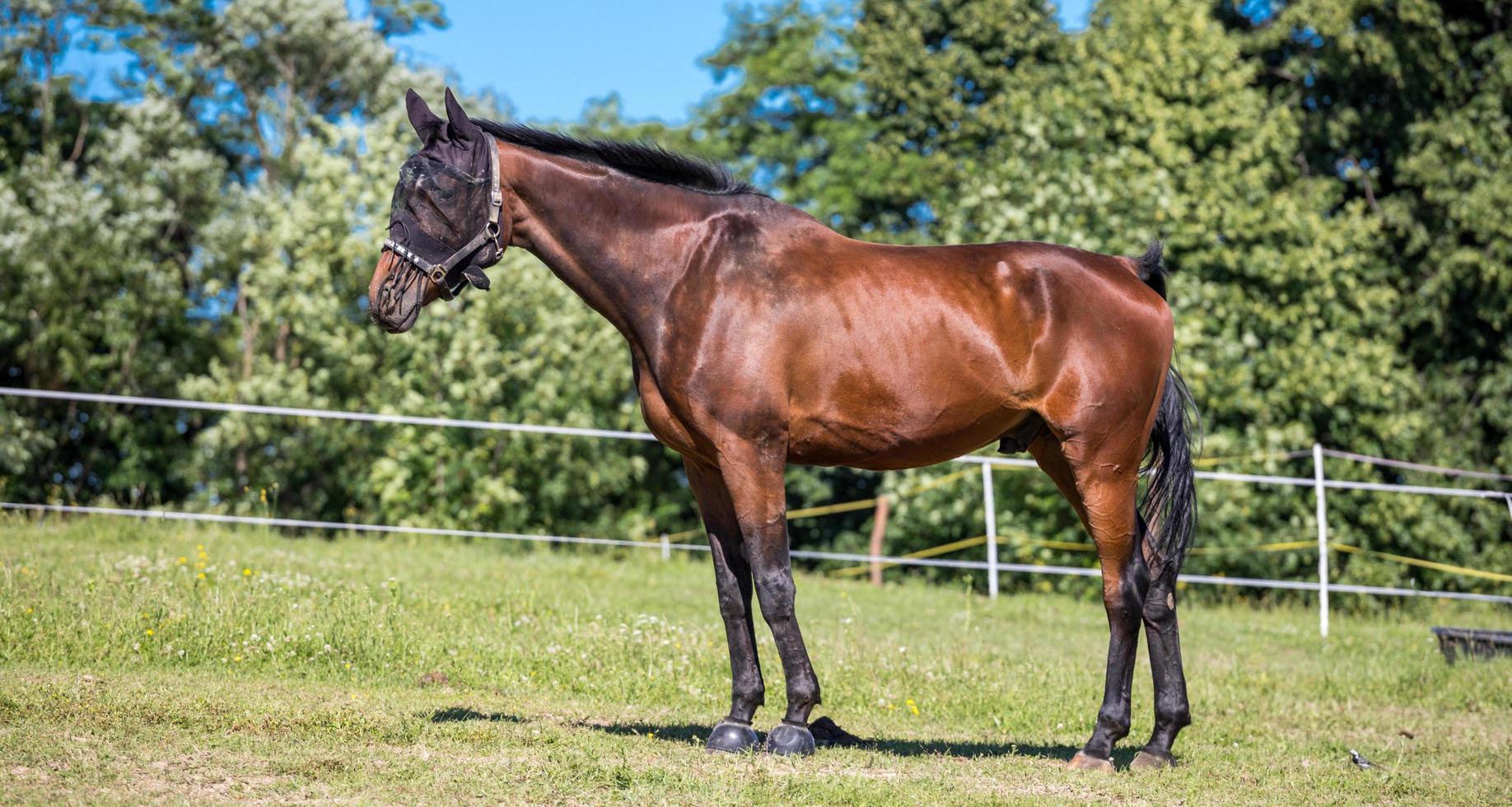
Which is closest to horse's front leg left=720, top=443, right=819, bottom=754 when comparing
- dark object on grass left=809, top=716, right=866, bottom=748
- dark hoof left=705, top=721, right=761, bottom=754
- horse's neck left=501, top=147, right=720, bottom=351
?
dark hoof left=705, top=721, right=761, bottom=754

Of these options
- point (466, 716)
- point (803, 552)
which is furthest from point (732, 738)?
point (803, 552)

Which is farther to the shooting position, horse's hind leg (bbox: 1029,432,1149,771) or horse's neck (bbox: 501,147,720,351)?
horse's hind leg (bbox: 1029,432,1149,771)

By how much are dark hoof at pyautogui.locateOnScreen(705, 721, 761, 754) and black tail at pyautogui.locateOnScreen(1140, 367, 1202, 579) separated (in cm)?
219

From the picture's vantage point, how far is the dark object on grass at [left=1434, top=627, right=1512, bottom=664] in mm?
10523

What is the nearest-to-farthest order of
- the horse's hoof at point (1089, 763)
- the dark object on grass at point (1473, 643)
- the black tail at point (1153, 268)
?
1. the horse's hoof at point (1089, 763)
2. the black tail at point (1153, 268)
3. the dark object on grass at point (1473, 643)

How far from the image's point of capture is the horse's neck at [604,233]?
584 centimetres

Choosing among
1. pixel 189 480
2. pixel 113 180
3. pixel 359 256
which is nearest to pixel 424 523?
pixel 359 256

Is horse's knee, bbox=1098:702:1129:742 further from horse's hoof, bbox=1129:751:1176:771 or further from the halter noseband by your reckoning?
the halter noseband

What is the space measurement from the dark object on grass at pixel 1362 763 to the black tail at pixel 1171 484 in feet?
4.57

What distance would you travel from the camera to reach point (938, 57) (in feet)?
95.1

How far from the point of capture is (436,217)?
5750 mm

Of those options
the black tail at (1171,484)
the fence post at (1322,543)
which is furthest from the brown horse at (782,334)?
the fence post at (1322,543)

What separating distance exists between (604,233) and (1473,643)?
Result: 8.57 meters

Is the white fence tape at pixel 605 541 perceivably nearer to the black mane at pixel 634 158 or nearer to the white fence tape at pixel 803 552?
the white fence tape at pixel 803 552
